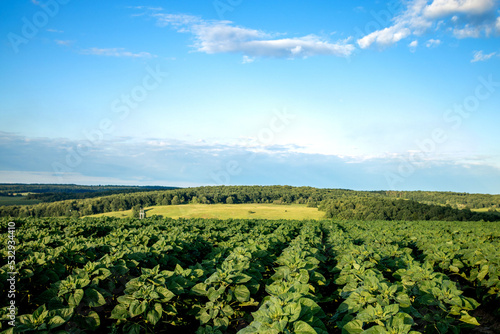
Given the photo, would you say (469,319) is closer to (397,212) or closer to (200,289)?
(200,289)

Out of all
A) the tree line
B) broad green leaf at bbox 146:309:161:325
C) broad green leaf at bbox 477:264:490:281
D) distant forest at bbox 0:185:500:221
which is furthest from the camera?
distant forest at bbox 0:185:500:221

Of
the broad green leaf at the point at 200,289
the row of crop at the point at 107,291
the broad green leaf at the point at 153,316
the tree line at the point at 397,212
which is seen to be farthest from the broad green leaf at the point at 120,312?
the tree line at the point at 397,212

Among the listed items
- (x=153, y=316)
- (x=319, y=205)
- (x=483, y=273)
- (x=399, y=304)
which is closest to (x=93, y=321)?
(x=153, y=316)

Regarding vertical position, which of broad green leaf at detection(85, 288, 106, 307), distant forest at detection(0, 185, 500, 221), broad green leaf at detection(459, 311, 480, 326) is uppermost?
broad green leaf at detection(459, 311, 480, 326)

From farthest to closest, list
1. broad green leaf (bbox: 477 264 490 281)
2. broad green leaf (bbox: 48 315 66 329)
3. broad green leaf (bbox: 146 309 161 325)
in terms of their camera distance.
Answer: broad green leaf (bbox: 477 264 490 281), broad green leaf (bbox: 146 309 161 325), broad green leaf (bbox: 48 315 66 329)

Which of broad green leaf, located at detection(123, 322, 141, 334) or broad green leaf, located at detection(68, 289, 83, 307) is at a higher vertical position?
broad green leaf, located at detection(68, 289, 83, 307)

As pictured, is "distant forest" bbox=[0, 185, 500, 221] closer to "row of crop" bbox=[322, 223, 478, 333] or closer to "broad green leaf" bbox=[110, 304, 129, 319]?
"broad green leaf" bbox=[110, 304, 129, 319]

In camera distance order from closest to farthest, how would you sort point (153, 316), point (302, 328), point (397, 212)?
1. point (302, 328)
2. point (153, 316)
3. point (397, 212)

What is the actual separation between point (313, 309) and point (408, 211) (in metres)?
76.4

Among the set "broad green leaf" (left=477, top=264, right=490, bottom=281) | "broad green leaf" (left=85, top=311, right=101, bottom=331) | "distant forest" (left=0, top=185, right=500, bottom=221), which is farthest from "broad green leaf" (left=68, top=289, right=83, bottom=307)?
"distant forest" (left=0, top=185, right=500, bottom=221)

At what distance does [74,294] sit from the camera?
15.9ft

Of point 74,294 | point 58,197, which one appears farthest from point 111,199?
point 74,294

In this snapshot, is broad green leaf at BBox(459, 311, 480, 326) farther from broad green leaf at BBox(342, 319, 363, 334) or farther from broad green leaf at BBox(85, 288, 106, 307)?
broad green leaf at BBox(85, 288, 106, 307)

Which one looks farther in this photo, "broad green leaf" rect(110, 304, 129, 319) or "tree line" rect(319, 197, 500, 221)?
"tree line" rect(319, 197, 500, 221)
